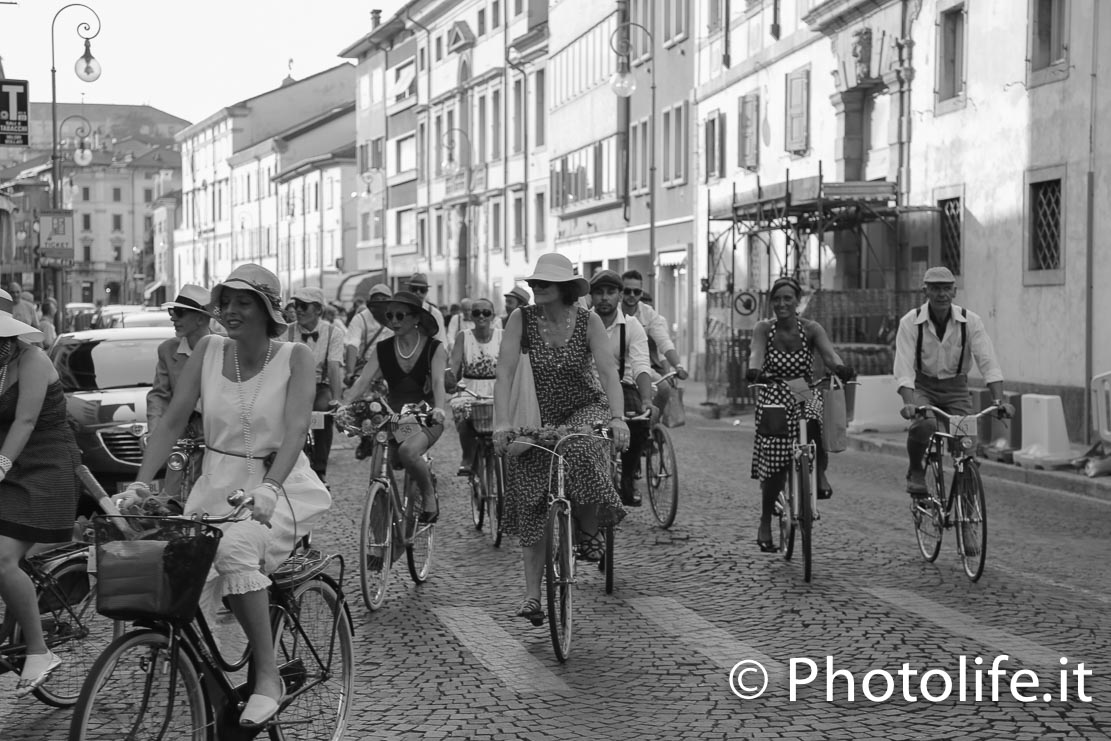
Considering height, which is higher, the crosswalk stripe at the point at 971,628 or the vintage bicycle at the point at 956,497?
the vintage bicycle at the point at 956,497

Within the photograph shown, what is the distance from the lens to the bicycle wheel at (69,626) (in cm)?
693

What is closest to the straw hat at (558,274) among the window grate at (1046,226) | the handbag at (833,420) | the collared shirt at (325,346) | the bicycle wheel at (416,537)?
the bicycle wheel at (416,537)

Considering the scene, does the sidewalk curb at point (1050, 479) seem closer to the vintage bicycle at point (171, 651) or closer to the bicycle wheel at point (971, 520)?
the bicycle wheel at point (971, 520)

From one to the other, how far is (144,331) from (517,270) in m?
42.3

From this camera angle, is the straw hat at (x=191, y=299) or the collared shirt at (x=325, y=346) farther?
the collared shirt at (x=325, y=346)

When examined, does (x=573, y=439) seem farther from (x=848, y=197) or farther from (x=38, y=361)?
(x=848, y=197)

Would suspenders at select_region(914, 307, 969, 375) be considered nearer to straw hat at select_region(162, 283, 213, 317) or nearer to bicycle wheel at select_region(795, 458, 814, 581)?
bicycle wheel at select_region(795, 458, 814, 581)

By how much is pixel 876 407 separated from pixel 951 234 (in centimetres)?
461

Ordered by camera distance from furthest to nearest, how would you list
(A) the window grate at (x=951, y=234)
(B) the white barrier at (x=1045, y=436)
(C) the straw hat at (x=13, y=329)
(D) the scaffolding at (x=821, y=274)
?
(D) the scaffolding at (x=821, y=274), (A) the window grate at (x=951, y=234), (B) the white barrier at (x=1045, y=436), (C) the straw hat at (x=13, y=329)

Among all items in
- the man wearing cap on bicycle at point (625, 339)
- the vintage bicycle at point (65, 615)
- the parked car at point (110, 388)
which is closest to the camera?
the vintage bicycle at point (65, 615)

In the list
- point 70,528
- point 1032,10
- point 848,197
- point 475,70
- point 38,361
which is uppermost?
Result: point 475,70

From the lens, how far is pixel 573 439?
8.17 meters

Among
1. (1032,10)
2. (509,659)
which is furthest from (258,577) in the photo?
(1032,10)

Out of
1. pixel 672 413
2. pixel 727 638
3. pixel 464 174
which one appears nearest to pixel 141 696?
pixel 727 638
